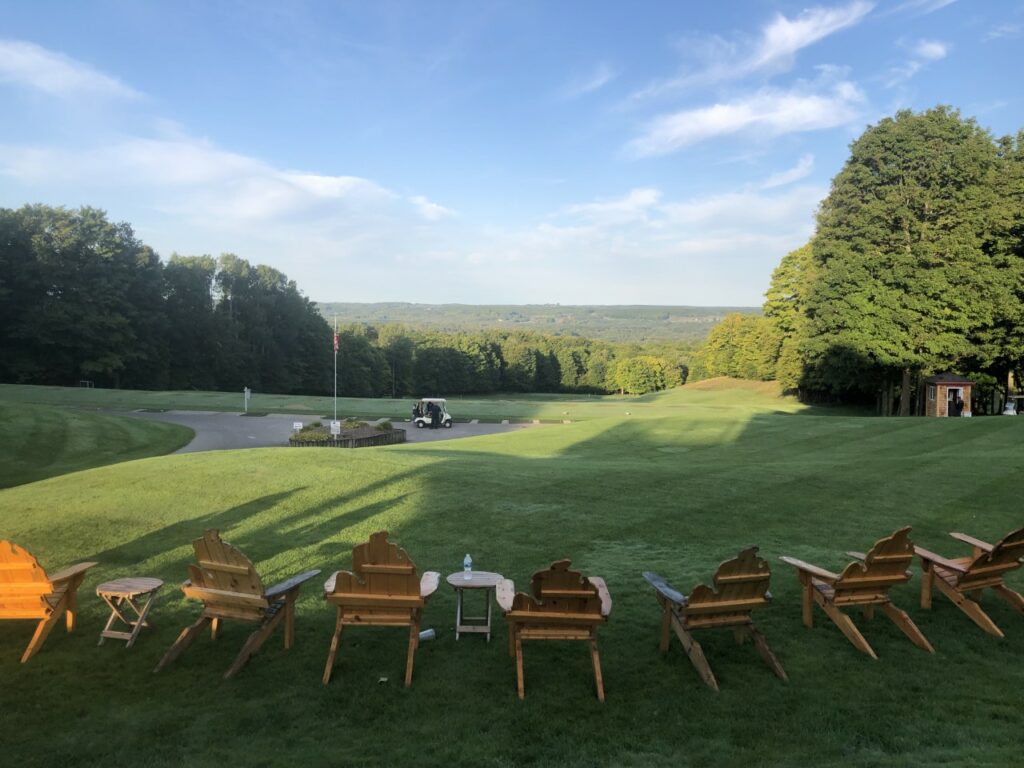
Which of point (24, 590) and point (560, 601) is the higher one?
point (560, 601)

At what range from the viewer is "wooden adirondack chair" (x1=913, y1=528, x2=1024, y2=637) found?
6.58 metres

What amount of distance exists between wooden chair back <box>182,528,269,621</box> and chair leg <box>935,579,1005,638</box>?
6.49 m

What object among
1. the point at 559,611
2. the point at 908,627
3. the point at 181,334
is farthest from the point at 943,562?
the point at 181,334

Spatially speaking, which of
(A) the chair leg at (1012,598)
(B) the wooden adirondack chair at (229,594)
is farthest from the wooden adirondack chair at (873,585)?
(B) the wooden adirondack chair at (229,594)

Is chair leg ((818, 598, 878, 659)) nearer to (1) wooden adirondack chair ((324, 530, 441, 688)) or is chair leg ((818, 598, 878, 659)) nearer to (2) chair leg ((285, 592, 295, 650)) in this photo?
(1) wooden adirondack chair ((324, 530, 441, 688))

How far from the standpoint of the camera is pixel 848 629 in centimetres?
607

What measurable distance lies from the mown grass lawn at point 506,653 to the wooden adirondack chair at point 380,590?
46cm

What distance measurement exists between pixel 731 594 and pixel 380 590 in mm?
2872

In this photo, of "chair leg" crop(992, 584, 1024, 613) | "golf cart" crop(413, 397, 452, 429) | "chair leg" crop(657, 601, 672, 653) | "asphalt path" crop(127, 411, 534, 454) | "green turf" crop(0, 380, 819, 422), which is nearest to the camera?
"chair leg" crop(657, 601, 672, 653)

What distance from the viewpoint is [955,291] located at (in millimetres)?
36000

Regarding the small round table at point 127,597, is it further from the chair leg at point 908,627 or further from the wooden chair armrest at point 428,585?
the chair leg at point 908,627

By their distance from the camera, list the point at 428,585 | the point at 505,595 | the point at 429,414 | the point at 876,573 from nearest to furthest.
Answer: the point at 505,595 < the point at 428,585 < the point at 876,573 < the point at 429,414

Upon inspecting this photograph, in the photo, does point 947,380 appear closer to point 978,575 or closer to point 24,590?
point 978,575

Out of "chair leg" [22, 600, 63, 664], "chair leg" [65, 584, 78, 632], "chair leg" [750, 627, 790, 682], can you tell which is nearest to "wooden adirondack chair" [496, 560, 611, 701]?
"chair leg" [750, 627, 790, 682]
